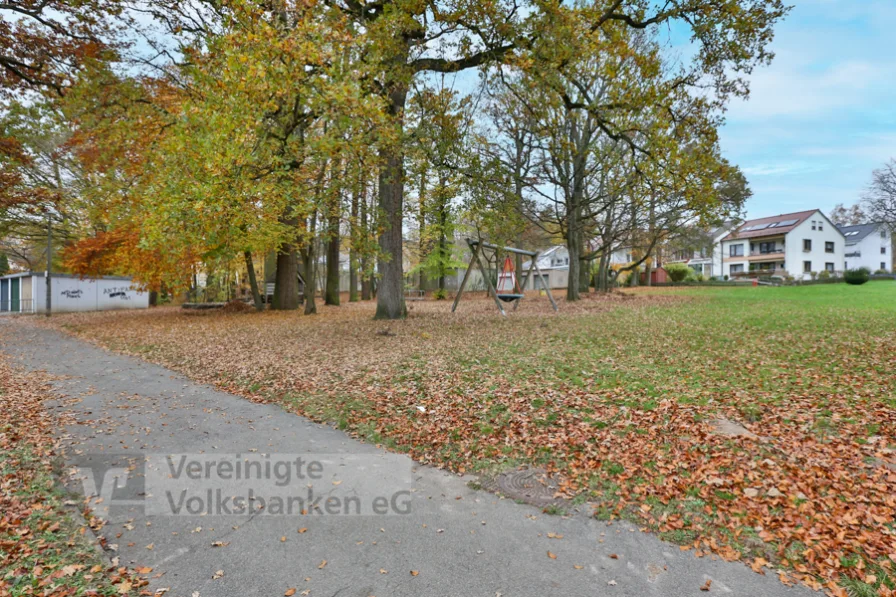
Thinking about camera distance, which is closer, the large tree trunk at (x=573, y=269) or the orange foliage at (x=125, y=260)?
the orange foliage at (x=125, y=260)

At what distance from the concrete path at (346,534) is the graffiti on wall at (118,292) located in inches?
1020

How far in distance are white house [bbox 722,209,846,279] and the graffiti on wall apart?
49.7 m

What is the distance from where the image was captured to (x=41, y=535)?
3182 mm

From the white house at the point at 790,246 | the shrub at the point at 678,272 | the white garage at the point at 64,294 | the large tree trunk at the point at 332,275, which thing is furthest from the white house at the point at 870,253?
the white garage at the point at 64,294

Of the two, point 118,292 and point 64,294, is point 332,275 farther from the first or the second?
point 64,294

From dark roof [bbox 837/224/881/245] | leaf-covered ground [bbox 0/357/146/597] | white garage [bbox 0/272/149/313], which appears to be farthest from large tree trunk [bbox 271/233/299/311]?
dark roof [bbox 837/224/881/245]

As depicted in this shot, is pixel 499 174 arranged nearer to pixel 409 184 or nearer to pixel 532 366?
pixel 409 184

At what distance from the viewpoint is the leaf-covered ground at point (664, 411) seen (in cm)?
329

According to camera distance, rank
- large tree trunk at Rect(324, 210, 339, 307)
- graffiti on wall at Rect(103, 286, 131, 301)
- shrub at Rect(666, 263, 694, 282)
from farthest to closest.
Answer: shrub at Rect(666, 263, 694, 282) → graffiti on wall at Rect(103, 286, 131, 301) → large tree trunk at Rect(324, 210, 339, 307)

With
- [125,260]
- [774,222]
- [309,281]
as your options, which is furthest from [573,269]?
[774,222]

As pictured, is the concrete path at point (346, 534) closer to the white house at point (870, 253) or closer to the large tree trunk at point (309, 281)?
the large tree trunk at point (309, 281)

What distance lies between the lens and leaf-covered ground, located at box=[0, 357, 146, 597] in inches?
106

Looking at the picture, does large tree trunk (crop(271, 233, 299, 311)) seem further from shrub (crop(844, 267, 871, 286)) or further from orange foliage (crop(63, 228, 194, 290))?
shrub (crop(844, 267, 871, 286))

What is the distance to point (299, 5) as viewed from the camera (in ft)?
30.1
